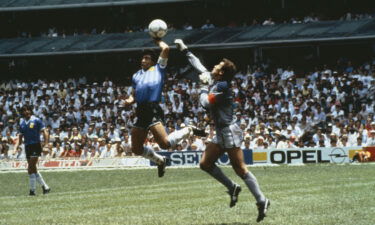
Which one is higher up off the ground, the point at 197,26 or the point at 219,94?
the point at 197,26

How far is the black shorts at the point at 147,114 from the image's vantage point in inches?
519

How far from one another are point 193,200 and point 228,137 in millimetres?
3927

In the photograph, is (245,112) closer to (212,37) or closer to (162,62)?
(212,37)

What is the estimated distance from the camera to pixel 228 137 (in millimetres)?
11445

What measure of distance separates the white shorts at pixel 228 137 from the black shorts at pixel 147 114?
192 cm

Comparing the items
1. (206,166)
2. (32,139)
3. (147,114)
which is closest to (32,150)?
(32,139)

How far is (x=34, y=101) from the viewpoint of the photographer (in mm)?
40781

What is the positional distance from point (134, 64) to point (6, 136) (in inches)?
378

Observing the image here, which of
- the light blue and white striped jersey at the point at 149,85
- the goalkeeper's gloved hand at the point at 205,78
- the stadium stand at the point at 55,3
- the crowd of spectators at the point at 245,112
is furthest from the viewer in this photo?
the stadium stand at the point at 55,3

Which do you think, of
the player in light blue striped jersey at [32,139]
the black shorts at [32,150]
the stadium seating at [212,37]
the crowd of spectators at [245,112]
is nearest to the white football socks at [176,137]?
the player in light blue striped jersey at [32,139]

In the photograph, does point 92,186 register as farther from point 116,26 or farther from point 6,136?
point 116,26

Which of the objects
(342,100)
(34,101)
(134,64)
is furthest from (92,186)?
A: (134,64)

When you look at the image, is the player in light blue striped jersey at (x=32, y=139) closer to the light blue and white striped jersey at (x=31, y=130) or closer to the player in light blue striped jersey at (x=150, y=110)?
the light blue and white striped jersey at (x=31, y=130)

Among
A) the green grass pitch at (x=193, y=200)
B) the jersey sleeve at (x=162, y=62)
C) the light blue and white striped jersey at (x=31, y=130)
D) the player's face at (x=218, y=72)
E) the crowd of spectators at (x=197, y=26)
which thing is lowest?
the green grass pitch at (x=193, y=200)
